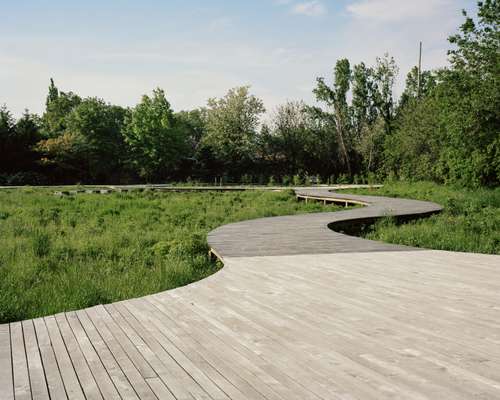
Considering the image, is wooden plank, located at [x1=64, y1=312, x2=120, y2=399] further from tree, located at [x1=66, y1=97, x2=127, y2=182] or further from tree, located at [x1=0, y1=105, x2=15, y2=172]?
tree, located at [x1=0, y1=105, x2=15, y2=172]

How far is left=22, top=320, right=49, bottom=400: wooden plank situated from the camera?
2247mm

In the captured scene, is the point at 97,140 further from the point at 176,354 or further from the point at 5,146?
the point at 176,354

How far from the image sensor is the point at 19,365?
2.61 m

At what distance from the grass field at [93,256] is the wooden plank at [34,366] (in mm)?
993

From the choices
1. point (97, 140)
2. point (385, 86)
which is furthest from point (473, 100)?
point (97, 140)

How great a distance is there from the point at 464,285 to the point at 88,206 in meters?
12.9

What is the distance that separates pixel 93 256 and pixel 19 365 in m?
4.79

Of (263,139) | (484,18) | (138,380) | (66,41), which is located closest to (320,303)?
(138,380)

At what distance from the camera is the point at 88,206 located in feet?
49.5

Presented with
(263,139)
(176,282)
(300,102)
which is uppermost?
(300,102)

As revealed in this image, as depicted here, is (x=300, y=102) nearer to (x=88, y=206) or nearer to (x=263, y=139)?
(x=263, y=139)

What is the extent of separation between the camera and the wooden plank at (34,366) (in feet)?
7.37

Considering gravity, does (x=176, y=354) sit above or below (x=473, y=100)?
below

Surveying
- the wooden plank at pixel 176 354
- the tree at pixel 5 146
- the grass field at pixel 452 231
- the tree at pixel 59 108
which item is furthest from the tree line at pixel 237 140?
the wooden plank at pixel 176 354
